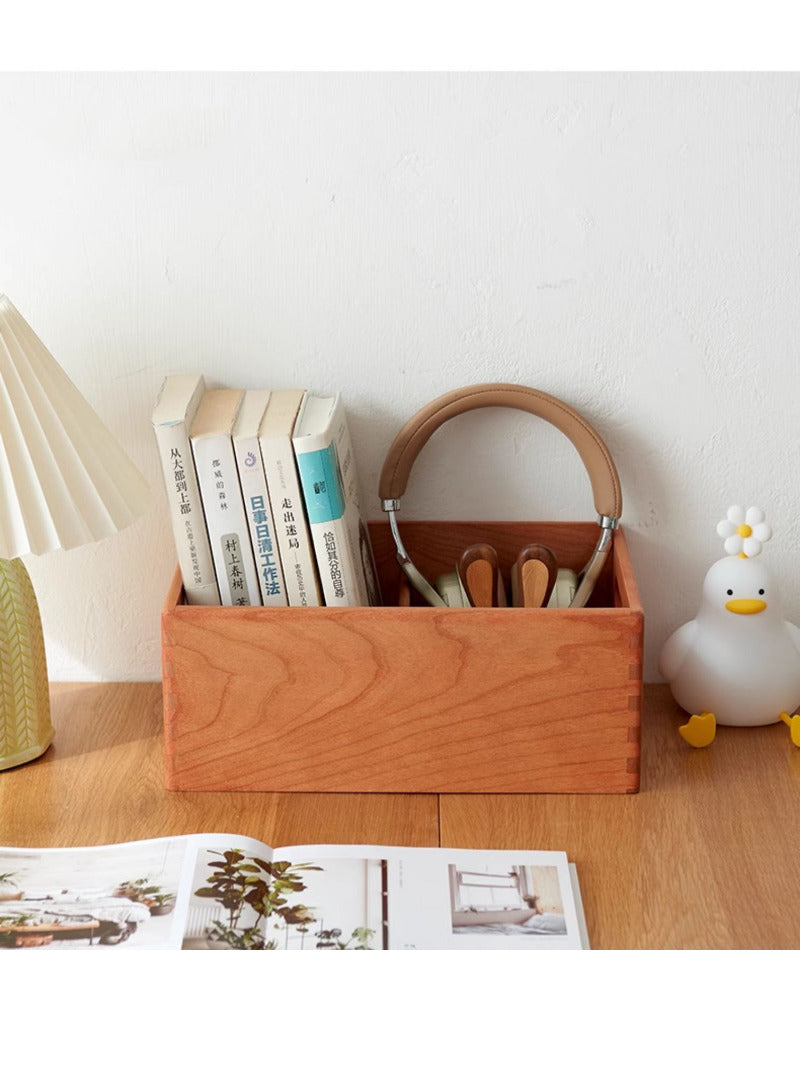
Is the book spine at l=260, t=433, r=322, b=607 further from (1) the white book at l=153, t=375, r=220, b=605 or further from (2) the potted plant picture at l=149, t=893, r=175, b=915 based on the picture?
(2) the potted plant picture at l=149, t=893, r=175, b=915

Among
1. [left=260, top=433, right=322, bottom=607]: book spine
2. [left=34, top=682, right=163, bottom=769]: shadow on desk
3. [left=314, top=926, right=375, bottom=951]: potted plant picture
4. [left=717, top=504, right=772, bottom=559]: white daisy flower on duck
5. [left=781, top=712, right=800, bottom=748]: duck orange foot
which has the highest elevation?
[left=260, top=433, right=322, bottom=607]: book spine

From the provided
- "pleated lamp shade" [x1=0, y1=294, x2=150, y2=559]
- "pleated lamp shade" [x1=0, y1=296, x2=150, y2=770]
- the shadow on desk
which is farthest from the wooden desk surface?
"pleated lamp shade" [x1=0, y1=294, x2=150, y2=559]

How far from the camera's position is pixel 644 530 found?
118 cm

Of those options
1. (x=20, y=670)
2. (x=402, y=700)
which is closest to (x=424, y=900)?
(x=402, y=700)

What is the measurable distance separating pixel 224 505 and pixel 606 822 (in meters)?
0.41

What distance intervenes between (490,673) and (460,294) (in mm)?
347

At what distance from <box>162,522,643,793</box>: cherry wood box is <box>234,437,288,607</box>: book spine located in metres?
0.05

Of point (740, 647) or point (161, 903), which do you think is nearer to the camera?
point (161, 903)

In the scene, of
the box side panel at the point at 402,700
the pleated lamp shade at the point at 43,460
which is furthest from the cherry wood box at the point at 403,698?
the pleated lamp shade at the point at 43,460

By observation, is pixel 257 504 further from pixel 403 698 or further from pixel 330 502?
pixel 403 698

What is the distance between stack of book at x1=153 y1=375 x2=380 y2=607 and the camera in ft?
3.38

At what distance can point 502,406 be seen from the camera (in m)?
1.13

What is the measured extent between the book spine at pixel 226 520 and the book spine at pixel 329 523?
6cm
